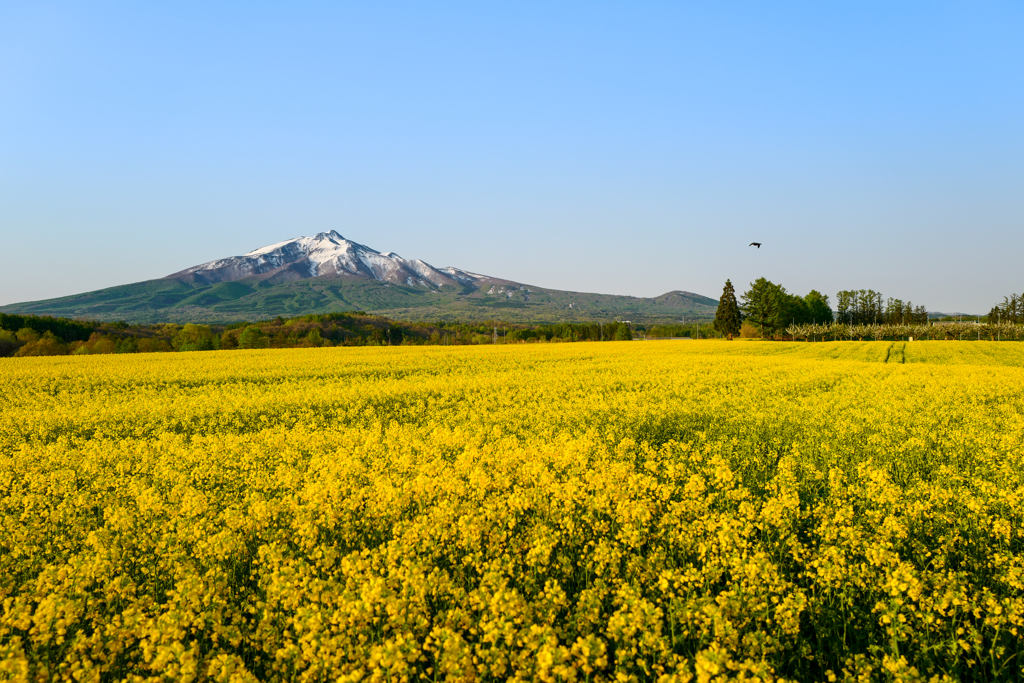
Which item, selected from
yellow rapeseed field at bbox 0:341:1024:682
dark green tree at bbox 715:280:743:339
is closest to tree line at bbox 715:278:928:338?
dark green tree at bbox 715:280:743:339

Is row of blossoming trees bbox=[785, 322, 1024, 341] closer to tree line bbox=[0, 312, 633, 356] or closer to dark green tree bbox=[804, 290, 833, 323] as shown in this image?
dark green tree bbox=[804, 290, 833, 323]

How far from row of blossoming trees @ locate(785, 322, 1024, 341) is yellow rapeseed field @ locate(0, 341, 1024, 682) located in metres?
96.7

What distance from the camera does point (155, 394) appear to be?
21.8 m

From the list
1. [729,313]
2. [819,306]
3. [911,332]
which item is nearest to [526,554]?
[729,313]

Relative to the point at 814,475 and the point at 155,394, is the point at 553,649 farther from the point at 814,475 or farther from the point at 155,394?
the point at 155,394

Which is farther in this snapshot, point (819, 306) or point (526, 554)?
point (819, 306)

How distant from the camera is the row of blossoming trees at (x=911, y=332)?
91.9m

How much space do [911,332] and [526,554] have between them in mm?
120275

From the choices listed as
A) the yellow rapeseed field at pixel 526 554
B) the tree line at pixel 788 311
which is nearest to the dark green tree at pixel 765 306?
the tree line at pixel 788 311

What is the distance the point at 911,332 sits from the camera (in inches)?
3905

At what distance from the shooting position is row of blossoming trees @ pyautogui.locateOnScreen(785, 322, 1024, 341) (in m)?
91.9

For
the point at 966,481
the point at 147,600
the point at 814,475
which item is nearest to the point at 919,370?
the point at 966,481

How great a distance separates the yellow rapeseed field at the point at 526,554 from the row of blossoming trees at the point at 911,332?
9668 cm

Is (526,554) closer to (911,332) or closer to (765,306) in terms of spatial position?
(765,306)
